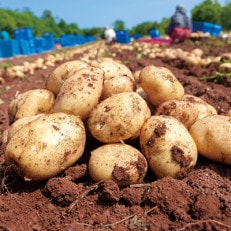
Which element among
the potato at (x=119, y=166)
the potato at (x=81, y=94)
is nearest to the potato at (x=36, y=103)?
the potato at (x=81, y=94)

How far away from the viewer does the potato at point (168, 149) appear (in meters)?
2.39

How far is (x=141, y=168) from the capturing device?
2.35 metres

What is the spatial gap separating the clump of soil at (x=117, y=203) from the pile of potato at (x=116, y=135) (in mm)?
115

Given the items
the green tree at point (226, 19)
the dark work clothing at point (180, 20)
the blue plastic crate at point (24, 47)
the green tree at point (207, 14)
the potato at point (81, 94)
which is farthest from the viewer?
the green tree at point (226, 19)

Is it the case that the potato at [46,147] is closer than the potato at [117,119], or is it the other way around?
the potato at [46,147]

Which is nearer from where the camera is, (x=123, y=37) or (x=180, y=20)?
(x=180, y=20)

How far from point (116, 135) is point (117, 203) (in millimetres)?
537

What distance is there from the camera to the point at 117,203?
7.32 feet

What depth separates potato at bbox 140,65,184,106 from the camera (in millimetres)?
2875

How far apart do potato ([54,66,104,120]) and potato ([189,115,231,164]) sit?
0.88 m

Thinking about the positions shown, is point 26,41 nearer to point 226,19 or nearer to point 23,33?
point 23,33

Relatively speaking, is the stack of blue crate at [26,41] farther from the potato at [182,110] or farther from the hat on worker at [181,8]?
the potato at [182,110]

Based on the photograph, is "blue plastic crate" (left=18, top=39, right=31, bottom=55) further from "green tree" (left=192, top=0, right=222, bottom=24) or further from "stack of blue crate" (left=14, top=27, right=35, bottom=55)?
"green tree" (left=192, top=0, right=222, bottom=24)

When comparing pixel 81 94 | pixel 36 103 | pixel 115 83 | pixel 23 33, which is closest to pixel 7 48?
pixel 23 33
